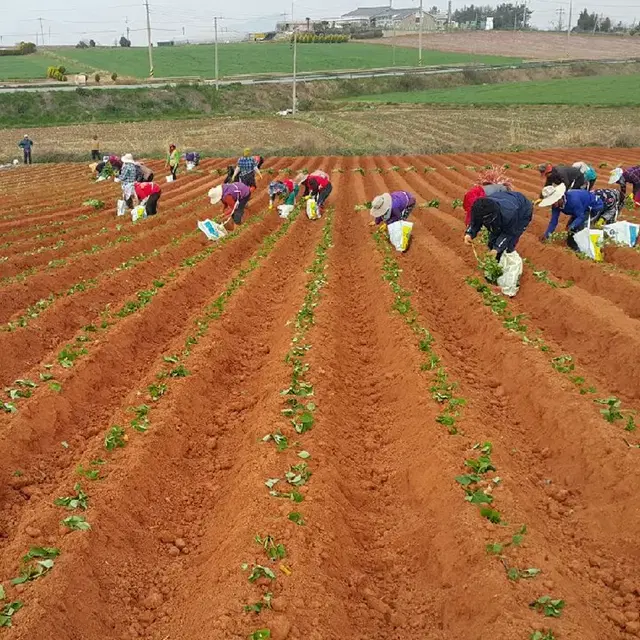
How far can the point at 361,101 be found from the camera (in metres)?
59.4

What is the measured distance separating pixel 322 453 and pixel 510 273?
16.5 feet

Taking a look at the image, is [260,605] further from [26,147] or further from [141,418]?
[26,147]

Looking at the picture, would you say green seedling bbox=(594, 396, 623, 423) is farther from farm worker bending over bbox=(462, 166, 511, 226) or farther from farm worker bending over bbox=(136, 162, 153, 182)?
farm worker bending over bbox=(136, 162, 153, 182)

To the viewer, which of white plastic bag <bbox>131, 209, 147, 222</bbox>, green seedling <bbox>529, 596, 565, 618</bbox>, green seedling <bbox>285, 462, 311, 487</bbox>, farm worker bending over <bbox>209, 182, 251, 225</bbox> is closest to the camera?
green seedling <bbox>529, 596, 565, 618</bbox>

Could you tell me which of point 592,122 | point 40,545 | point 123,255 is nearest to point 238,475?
point 40,545

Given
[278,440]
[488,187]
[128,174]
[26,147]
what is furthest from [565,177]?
[26,147]

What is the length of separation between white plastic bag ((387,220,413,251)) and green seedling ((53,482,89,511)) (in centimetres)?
823

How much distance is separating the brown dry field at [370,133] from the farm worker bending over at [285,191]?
16.5m

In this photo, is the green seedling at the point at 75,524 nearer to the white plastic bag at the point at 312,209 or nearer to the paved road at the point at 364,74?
the white plastic bag at the point at 312,209

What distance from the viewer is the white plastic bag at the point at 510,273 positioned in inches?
367

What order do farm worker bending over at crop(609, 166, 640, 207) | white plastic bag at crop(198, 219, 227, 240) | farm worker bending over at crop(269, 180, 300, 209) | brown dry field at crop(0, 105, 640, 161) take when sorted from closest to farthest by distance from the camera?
farm worker bending over at crop(609, 166, 640, 207)
white plastic bag at crop(198, 219, 227, 240)
farm worker bending over at crop(269, 180, 300, 209)
brown dry field at crop(0, 105, 640, 161)

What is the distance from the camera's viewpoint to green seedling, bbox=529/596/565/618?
148 inches

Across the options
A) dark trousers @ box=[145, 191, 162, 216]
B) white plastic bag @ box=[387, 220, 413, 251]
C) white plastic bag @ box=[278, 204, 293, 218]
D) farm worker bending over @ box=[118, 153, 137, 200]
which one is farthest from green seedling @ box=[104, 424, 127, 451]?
white plastic bag @ box=[278, 204, 293, 218]

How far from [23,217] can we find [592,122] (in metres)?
33.7
